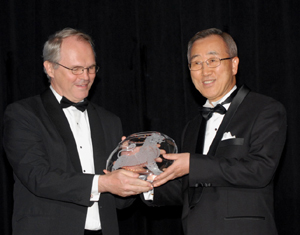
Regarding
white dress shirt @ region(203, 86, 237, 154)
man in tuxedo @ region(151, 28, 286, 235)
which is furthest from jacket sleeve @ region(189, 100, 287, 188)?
white dress shirt @ region(203, 86, 237, 154)

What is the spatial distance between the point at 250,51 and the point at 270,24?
324 millimetres

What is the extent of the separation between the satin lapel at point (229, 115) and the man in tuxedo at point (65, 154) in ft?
1.55

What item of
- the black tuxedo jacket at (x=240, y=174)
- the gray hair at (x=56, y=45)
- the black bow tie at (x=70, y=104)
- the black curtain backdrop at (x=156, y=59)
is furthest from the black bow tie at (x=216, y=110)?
the black curtain backdrop at (x=156, y=59)

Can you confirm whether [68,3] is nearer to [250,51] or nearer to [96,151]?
[250,51]

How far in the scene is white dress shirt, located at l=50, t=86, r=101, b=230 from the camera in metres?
2.57

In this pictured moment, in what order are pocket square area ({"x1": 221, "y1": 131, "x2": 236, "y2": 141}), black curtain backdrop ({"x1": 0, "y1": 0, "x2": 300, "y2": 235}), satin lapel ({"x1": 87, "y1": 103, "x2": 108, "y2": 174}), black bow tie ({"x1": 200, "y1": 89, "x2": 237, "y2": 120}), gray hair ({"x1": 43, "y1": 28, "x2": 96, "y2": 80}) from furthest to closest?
black curtain backdrop ({"x1": 0, "y1": 0, "x2": 300, "y2": 235})
gray hair ({"x1": 43, "y1": 28, "x2": 96, "y2": 80})
satin lapel ({"x1": 87, "y1": 103, "x2": 108, "y2": 174})
black bow tie ({"x1": 200, "y1": 89, "x2": 237, "y2": 120})
pocket square area ({"x1": 221, "y1": 131, "x2": 236, "y2": 141})

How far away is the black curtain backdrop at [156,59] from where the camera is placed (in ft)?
12.5

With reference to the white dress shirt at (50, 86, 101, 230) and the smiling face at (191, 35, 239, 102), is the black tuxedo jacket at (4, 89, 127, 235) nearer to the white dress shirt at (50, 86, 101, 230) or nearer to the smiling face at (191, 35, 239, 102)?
the white dress shirt at (50, 86, 101, 230)

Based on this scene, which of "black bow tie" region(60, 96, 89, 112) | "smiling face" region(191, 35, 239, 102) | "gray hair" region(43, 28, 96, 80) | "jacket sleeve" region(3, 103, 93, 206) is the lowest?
"jacket sleeve" region(3, 103, 93, 206)

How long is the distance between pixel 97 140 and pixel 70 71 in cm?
53

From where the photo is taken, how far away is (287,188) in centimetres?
379

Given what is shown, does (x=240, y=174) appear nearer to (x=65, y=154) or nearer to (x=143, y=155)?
(x=143, y=155)

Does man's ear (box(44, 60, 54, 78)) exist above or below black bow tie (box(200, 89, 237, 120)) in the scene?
above

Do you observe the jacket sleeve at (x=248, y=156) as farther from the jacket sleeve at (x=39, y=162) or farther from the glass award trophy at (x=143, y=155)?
the jacket sleeve at (x=39, y=162)
